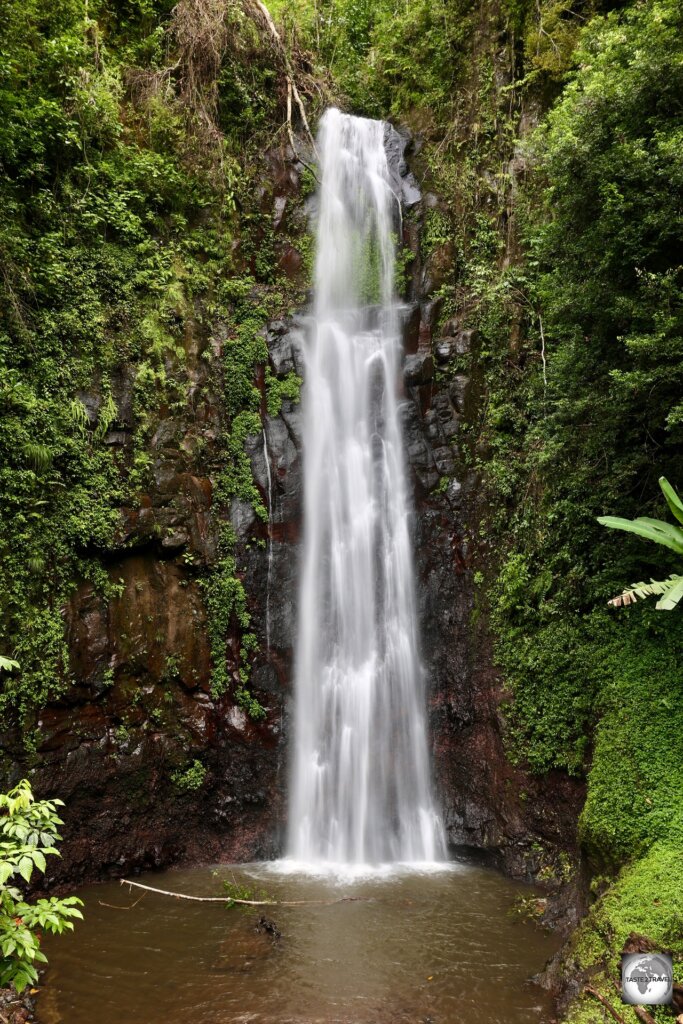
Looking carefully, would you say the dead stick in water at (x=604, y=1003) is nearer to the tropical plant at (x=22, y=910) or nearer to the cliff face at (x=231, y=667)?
the cliff face at (x=231, y=667)

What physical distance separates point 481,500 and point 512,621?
6.62ft

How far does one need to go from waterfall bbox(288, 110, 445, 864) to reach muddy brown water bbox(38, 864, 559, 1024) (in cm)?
140

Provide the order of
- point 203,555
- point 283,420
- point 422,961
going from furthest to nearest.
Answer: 1. point 283,420
2. point 203,555
3. point 422,961

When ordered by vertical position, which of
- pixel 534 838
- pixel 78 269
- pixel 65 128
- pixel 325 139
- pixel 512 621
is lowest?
pixel 534 838

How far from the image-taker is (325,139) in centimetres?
1413

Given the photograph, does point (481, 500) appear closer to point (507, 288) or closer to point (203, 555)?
point (507, 288)

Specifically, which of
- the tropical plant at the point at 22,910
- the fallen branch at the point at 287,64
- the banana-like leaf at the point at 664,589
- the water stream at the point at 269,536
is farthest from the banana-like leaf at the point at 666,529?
the fallen branch at the point at 287,64

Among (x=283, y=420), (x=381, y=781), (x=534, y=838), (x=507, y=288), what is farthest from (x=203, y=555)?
(x=507, y=288)

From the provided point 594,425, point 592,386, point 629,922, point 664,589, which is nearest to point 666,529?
point 664,589

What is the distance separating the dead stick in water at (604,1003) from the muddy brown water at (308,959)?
21.5 inches

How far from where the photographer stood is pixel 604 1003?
14.3 ft

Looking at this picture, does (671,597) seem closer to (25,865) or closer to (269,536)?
(25,865)

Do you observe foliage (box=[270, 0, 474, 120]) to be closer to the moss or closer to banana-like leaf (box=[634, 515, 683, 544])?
banana-like leaf (box=[634, 515, 683, 544])

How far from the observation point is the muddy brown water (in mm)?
5066
